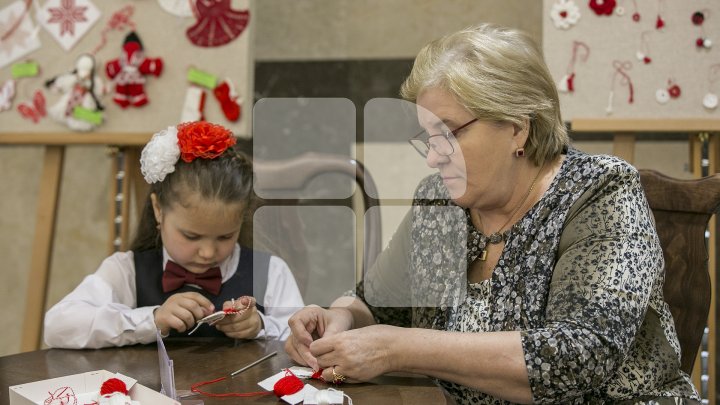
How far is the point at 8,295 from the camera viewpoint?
3.71 meters

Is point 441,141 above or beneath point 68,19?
beneath

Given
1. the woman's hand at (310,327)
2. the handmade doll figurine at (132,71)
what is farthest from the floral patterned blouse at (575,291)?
the handmade doll figurine at (132,71)

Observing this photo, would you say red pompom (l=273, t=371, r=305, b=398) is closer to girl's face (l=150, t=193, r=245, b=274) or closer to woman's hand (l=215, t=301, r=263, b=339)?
woman's hand (l=215, t=301, r=263, b=339)

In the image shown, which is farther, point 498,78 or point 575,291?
point 498,78

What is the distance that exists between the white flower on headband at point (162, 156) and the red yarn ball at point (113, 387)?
0.81m

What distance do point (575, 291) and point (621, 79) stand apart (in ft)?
4.40

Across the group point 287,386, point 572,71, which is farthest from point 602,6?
point 287,386

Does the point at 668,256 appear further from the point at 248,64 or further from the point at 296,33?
the point at 296,33

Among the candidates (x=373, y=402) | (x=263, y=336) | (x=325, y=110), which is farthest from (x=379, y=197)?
(x=325, y=110)

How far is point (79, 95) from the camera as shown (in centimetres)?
281

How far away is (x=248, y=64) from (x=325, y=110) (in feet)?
3.83

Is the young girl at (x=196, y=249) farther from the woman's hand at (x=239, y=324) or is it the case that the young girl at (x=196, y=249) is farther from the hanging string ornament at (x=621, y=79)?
the hanging string ornament at (x=621, y=79)

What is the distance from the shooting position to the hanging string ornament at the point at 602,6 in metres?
2.49

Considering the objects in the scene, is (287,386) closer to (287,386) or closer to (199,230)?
(287,386)
